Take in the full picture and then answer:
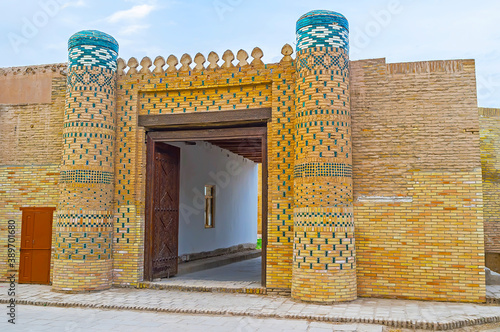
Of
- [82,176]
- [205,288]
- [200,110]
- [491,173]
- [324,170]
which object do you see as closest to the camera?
[324,170]

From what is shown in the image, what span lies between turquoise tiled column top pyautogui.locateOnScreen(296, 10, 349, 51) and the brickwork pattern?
3109mm

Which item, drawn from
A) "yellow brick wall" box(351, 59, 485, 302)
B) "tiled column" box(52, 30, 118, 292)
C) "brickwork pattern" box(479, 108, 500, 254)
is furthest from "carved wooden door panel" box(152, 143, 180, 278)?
"brickwork pattern" box(479, 108, 500, 254)

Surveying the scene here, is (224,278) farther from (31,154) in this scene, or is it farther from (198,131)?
(31,154)

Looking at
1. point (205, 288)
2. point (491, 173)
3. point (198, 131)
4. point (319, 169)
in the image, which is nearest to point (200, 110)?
point (198, 131)

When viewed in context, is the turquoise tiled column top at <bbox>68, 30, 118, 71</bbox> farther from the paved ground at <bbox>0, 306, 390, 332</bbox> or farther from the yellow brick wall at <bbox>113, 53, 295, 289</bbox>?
the paved ground at <bbox>0, 306, 390, 332</bbox>

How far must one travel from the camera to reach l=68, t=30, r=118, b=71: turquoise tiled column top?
8367 mm

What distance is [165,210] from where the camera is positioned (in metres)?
9.19

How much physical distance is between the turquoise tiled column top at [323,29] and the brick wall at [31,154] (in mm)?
4723

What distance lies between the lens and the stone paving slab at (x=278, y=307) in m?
5.89

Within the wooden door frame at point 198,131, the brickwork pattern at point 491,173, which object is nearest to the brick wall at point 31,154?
the wooden door frame at point 198,131

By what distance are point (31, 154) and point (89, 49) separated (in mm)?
2342

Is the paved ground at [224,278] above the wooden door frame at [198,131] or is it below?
below

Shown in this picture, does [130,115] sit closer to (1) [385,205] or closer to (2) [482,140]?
(1) [385,205]

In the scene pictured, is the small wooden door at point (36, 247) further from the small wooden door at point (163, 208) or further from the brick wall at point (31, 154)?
the small wooden door at point (163, 208)
